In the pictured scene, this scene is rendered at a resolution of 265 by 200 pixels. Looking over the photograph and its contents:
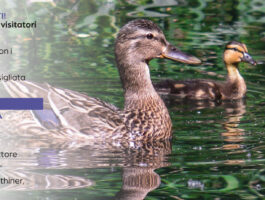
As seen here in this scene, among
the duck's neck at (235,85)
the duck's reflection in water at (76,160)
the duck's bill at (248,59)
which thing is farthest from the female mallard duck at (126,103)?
the duck's bill at (248,59)

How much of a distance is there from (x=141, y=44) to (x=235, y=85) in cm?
221

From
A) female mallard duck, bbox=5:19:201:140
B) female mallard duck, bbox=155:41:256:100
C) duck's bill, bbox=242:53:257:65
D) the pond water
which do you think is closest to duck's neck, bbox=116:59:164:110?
female mallard duck, bbox=5:19:201:140

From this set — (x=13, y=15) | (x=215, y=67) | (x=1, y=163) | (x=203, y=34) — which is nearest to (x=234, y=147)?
(x=1, y=163)

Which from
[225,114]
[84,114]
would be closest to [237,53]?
[225,114]

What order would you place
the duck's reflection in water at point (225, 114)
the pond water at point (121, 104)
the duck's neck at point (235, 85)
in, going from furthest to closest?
1. the duck's neck at point (235, 85)
2. the duck's reflection in water at point (225, 114)
3. the pond water at point (121, 104)

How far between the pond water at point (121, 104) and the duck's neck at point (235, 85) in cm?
13

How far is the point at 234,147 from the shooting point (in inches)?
258

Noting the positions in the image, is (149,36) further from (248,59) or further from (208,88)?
(248,59)

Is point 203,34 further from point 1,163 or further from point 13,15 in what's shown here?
point 1,163

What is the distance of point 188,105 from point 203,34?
2919mm

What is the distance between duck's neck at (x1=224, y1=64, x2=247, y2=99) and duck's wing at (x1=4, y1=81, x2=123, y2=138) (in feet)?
7.93

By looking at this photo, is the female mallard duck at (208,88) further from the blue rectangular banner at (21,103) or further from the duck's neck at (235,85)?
the blue rectangular banner at (21,103)

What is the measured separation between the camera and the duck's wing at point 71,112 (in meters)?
6.91

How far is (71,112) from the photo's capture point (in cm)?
699
